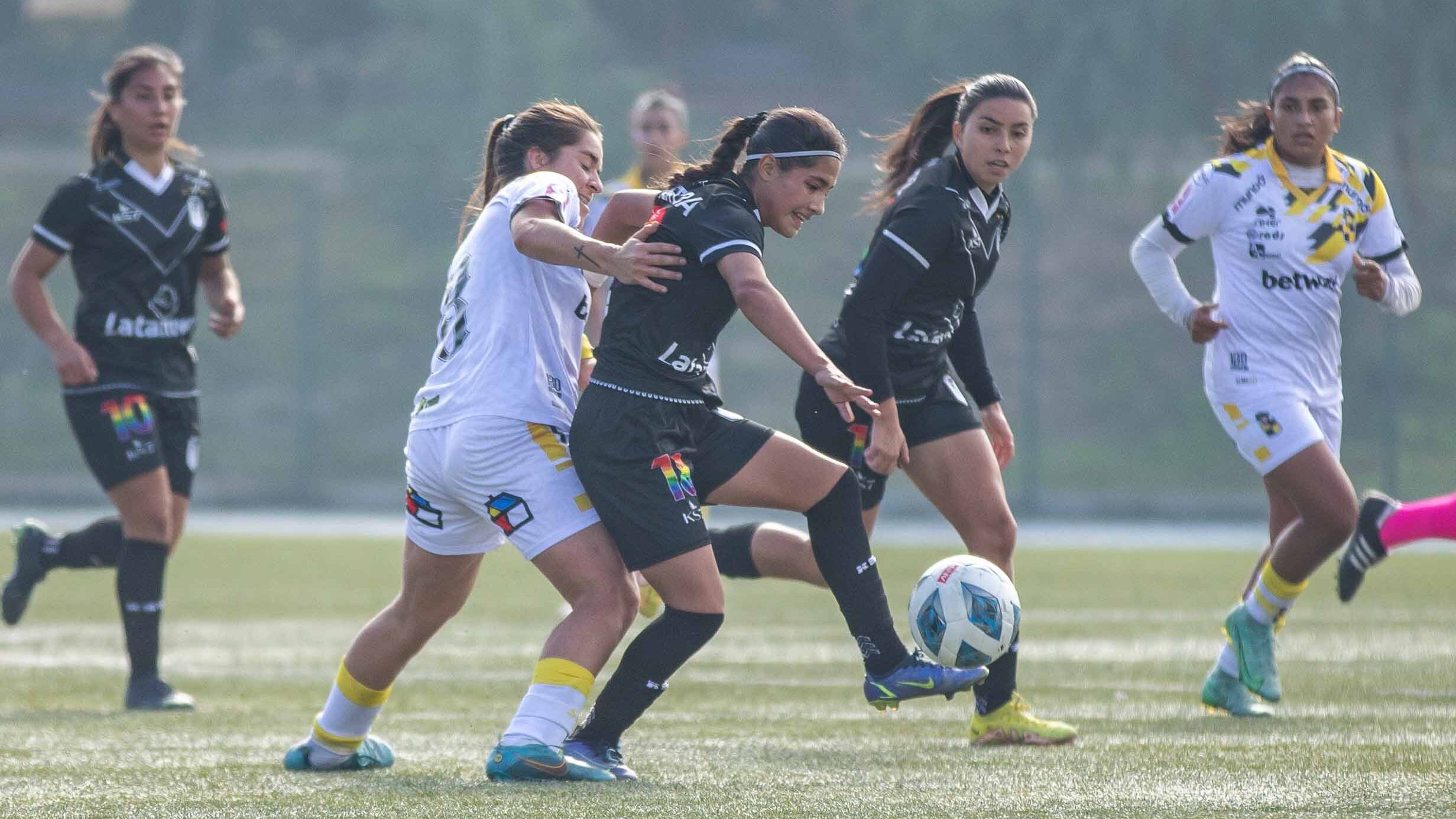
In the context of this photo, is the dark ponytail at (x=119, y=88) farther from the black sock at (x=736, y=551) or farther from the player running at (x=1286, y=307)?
the player running at (x=1286, y=307)

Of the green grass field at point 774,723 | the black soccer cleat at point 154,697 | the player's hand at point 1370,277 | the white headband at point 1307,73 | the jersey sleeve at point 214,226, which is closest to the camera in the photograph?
the green grass field at point 774,723

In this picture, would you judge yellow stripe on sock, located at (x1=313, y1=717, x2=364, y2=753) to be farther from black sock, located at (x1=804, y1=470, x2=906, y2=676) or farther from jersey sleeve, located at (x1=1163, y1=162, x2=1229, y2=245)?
jersey sleeve, located at (x1=1163, y1=162, x2=1229, y2=245)

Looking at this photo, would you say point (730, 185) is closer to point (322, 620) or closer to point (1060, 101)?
point (322, 620)

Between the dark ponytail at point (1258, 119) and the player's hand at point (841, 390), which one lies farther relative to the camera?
the dark ponytail at point (1258, 119)

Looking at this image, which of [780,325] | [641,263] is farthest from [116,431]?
[780,325]

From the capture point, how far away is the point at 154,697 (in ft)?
20.6

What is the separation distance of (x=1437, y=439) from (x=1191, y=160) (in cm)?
661

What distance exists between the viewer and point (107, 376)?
6527 millimetres

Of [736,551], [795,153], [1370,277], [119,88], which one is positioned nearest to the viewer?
[795,153]

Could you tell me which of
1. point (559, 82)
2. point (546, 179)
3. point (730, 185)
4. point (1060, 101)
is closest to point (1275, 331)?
point (730, 185)

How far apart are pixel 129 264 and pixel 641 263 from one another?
3.21 m

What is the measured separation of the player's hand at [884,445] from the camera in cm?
475

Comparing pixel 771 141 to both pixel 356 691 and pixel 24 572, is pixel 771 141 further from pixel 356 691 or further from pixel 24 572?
pixel 24 572

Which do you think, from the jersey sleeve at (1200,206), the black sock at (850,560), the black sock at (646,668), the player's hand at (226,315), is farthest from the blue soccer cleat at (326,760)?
the jersey sleeve at (1200,206)
